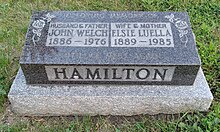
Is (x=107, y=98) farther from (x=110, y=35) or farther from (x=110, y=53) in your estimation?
(x=110, y=35)

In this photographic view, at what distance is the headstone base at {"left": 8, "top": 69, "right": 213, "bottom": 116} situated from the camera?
7.38ft

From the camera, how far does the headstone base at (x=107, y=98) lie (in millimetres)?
2250

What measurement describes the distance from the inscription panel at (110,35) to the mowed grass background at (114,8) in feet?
1.87

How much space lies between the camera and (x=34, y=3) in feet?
11.6

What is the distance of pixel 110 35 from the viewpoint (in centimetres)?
231

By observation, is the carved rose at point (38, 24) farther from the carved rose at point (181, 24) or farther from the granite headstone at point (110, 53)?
the carved rose at point (181, 24)

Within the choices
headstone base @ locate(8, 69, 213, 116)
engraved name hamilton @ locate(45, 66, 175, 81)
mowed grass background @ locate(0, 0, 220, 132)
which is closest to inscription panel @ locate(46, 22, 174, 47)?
engraved name hamilton @ locate(45, 66, 175, 81)

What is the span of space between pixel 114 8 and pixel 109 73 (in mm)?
1419

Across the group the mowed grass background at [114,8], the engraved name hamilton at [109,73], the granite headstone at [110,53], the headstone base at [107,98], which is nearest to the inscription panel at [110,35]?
the granite headstone at [110,53]

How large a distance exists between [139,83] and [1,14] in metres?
1.90

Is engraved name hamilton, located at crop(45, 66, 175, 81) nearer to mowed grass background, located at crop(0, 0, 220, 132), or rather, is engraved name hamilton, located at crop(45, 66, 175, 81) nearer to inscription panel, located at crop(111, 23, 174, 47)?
inscription panel, located at crop(111, 23, 174, 47)

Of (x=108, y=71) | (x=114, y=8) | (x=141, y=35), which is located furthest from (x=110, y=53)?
(x=114, y=8)

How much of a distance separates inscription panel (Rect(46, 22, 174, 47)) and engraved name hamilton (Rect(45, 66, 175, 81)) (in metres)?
0.18

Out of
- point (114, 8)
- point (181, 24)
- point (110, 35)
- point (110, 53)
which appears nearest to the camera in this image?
point (110, 53)
